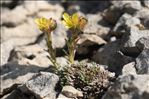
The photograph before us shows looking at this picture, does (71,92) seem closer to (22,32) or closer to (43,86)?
(43,86)

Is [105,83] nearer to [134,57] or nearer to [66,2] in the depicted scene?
[134,57]

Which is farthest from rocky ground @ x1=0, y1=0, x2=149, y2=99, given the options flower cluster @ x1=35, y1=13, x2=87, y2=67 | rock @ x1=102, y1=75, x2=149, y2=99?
flower cluster @ x1=35, y1=13, x2=87, y2=67

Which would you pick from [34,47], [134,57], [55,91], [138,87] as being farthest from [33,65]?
[138,87]

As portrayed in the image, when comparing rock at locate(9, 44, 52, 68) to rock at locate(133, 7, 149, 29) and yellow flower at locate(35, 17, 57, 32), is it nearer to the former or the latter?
yellow flower at locate(35, 17, 57, 32)

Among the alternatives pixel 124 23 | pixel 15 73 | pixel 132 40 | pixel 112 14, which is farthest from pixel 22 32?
pixel 132 40

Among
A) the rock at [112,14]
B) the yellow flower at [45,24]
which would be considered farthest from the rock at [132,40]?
the rock at [112,14]

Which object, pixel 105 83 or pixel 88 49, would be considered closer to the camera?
pixel 105 83

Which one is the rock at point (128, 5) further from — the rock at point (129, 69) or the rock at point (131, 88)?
the rock at point (131, 88)
